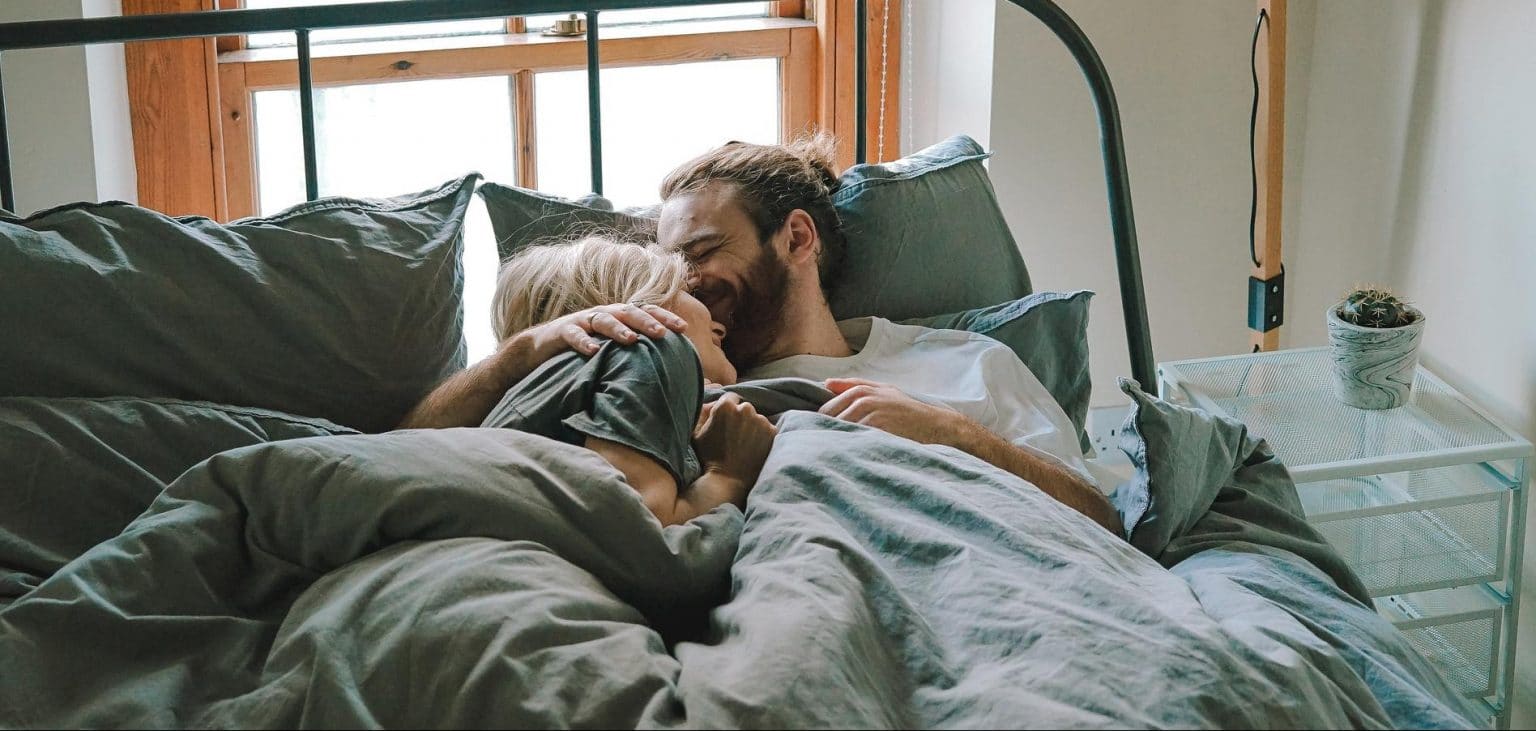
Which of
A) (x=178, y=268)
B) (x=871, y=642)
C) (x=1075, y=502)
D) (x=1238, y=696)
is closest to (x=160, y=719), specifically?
(x=871, y=642)

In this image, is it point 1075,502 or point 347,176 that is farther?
point 347,176

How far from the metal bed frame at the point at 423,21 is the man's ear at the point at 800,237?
0.83 feet

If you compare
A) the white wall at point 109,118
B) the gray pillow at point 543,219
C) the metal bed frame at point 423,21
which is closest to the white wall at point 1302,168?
the metal bed frame at point 423,21

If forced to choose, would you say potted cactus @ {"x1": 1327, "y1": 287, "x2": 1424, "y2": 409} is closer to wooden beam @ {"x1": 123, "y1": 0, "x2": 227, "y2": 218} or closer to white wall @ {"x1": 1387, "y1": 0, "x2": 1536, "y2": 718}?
white wall @ {"x1": 1387, "y1": 0, "x2": 1536, "y2": 718}

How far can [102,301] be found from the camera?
139 cm

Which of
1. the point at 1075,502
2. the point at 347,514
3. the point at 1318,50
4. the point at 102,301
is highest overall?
the point at 1318,50

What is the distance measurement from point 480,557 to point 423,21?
0.89 metres

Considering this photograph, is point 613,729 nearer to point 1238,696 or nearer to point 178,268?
point 1238,696

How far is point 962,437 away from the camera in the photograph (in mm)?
1445

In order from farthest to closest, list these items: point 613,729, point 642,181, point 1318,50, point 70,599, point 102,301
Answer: point 642,181
point 1318,50
point 102,301
point 70,599
point 613,729

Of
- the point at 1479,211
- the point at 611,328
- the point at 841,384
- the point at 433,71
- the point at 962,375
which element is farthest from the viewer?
the point at 433,71

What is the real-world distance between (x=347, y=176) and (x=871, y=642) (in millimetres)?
1831

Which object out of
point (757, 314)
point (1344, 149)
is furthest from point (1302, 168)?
point (757, 314)

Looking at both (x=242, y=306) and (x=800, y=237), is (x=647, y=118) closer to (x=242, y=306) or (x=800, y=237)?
(x=800, y=237)
